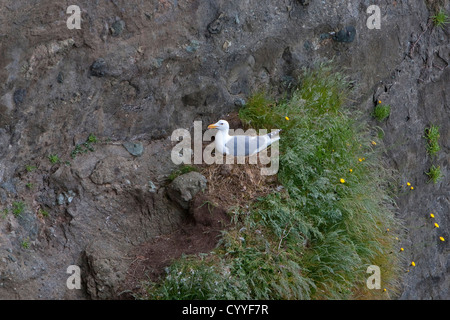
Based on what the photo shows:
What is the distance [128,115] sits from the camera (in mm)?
5117

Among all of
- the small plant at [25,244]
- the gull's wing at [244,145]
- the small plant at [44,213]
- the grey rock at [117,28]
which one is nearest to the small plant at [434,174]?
the gull's wing at [244,145]

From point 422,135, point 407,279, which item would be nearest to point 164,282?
point 407,279

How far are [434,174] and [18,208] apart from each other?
16.6 feet

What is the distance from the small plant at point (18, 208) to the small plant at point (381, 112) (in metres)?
4.17

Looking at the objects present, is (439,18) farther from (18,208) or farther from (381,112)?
(18,208)

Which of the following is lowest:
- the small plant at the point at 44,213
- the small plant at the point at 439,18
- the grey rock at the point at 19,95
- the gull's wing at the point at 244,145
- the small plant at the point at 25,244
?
the small plant at the point at 25,244

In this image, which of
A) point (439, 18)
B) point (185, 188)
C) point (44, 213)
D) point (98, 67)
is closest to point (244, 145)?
point (185, 188)

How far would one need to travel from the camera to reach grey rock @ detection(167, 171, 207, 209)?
4.88 metres

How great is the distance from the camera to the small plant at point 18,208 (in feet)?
14.6

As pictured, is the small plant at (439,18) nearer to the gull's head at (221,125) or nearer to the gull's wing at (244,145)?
the gull's wing at (244,145)

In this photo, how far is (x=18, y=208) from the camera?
14.7 feet

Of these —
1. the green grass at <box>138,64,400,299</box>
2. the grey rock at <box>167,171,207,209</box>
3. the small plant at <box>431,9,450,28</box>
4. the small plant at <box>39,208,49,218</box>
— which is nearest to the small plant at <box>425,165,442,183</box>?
the green grass at <box>138,64,400,299</box>

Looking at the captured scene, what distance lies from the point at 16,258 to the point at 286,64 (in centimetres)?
336

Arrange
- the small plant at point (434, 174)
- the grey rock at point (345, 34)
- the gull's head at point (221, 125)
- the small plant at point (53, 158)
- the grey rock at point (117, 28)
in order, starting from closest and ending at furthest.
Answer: the small plant at point (53, 158) < the grey rock at point (117, 28) < the gull's head at point (221, 125) < the grey rock at point (345, 34) < the small plant at point (434, 174)
